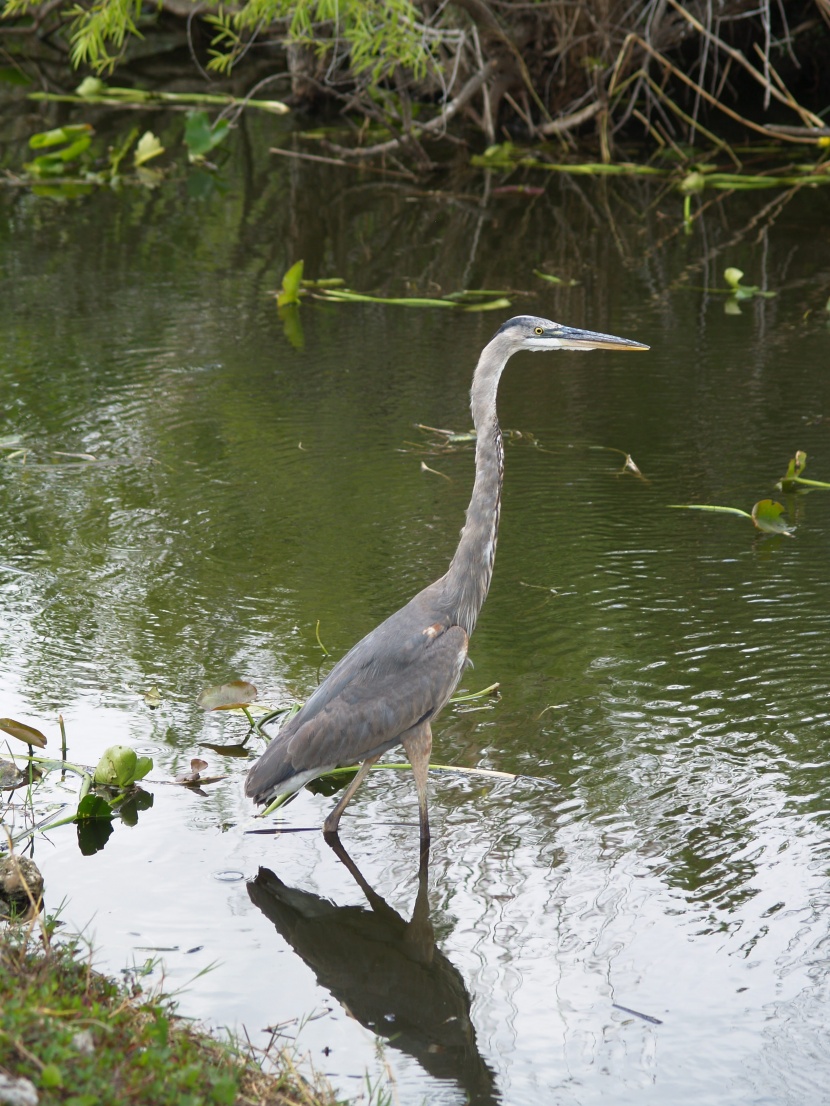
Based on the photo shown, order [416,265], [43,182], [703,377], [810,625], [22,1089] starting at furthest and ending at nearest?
1. [43,182]
2. [416,265]
3. [703,377]
4. [810,625]
5. [22,1089]

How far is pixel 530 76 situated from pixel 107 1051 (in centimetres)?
1386

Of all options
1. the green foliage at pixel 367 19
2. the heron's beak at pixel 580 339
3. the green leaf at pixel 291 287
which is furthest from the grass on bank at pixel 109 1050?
the green foliage at pixel 367 19

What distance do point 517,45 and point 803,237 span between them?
4594 mm

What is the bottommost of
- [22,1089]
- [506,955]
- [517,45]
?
[506,955]

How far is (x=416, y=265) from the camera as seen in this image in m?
11.2

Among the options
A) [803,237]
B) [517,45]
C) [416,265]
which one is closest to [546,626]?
[416,265]

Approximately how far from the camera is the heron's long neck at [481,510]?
449cm

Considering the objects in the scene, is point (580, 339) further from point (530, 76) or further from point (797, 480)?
point (530, 76)

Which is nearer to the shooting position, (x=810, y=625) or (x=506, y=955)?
(x=506, y=955)

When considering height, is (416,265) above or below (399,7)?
below

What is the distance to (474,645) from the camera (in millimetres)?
5500

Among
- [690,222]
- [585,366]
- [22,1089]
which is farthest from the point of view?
[690,222]

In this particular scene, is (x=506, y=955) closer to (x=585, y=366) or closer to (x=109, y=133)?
(x=585, y=366)

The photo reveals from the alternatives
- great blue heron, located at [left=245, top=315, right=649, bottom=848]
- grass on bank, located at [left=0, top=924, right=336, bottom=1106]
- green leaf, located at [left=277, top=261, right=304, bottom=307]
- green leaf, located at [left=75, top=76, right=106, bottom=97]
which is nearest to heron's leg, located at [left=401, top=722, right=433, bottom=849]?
great blue heron, located at [left=245, top=315, right=649, bottom=848]
